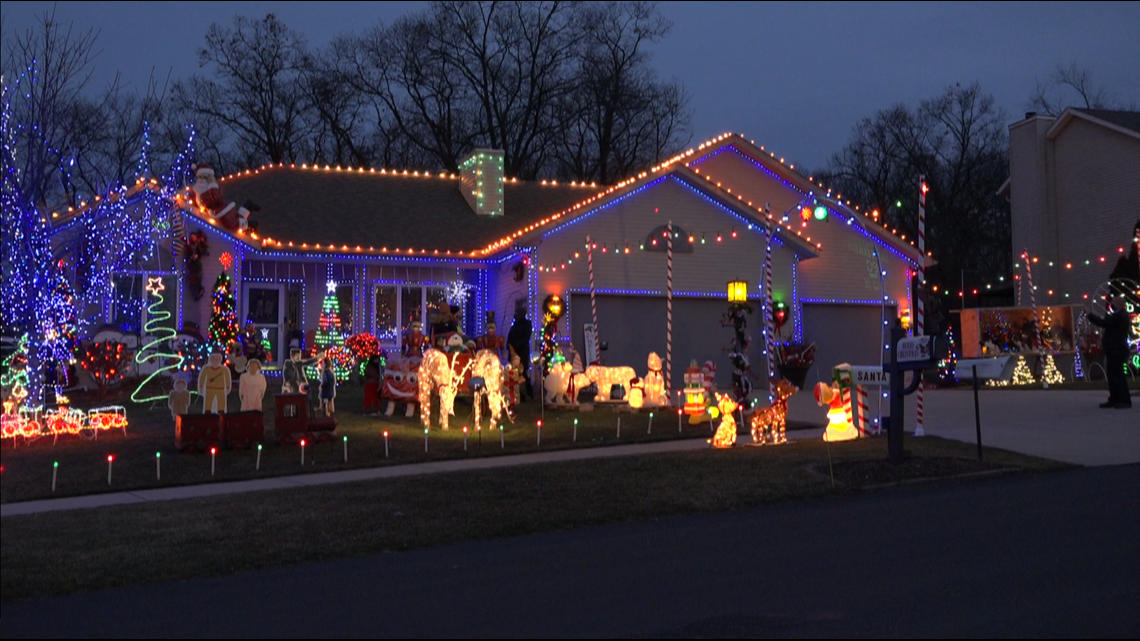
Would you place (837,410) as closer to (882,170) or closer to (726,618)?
(726,618)

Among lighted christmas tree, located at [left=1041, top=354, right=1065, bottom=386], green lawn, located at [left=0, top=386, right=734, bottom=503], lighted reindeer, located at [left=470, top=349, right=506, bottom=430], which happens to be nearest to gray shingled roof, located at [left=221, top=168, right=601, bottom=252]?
green lawn, located at [left=0, top=386, right=734, bottom=503]

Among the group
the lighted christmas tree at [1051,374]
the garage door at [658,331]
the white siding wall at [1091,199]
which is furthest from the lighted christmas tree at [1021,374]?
the white siding wall at [1091,199]

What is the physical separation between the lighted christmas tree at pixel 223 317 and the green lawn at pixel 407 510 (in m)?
7.47

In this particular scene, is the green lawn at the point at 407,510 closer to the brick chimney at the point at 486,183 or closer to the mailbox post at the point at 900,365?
the mailbox post at the point at 900,365

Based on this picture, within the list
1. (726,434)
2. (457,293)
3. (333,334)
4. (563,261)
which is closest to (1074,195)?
(563,261)

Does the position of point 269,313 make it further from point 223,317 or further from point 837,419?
point 837,419

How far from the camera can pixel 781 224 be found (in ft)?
79.0

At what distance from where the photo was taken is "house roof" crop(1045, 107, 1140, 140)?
31.1 meters

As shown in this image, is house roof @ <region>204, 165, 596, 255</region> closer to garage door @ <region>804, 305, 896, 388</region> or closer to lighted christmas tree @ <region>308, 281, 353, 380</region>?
lighted christmas tree @ <region>308, 281, 353, 380</region>

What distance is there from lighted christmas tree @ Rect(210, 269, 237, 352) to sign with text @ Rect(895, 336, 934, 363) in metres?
12.6

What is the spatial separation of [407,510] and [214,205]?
13657mm

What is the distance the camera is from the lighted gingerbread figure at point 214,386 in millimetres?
14680

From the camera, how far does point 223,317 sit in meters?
20.4

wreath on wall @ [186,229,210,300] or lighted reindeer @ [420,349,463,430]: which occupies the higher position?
wreath on wall @ [186,229,210,300]
